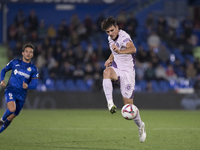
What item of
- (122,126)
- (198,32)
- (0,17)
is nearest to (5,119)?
(122,126)

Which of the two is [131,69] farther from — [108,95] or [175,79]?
[175,79]

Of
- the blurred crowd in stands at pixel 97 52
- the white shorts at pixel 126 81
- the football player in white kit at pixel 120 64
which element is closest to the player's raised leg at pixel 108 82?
the football player in white kit at pixel 120 64

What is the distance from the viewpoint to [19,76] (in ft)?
26.3

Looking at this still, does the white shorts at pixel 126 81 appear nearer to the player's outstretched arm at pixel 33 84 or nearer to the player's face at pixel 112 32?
the player's face at pixel 112 32

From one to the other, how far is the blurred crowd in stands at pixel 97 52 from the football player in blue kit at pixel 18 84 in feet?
27.7

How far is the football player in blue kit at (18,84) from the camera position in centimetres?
781

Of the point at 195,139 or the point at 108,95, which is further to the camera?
the point at 195,139

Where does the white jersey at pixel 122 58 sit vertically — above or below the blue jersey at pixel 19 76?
above

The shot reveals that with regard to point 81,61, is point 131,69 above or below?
above

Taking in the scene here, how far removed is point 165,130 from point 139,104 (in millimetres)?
6611

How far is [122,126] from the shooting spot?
10711mm

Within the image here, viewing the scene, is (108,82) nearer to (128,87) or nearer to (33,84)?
(128,87)

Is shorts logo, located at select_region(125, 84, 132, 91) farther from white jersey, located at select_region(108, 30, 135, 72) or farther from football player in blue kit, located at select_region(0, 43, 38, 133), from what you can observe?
football player in blue kit, located at select_region(0, 43, 38, 133)

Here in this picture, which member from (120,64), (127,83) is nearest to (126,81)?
(127,83)
